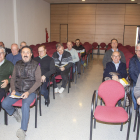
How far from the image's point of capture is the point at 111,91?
2555 millimetres

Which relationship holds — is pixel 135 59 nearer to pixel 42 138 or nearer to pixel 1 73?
pixel 42 138

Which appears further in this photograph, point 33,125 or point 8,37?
point 8,37

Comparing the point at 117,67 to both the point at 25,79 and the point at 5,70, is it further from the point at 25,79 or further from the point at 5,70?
the point at 5,70

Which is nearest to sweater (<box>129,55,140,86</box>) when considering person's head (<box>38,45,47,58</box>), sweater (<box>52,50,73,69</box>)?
sweater (<box>52,50,73,69</box>)

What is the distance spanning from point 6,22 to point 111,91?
5.76 metres

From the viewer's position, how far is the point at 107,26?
11.9 meters

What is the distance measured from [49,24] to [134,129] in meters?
10.9

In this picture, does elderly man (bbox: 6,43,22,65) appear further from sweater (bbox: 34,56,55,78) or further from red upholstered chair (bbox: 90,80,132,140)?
red upholstered chair (bbox: 90,80,132,140)

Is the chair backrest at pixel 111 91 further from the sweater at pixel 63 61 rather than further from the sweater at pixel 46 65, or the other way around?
the sweater at pixel 63 61

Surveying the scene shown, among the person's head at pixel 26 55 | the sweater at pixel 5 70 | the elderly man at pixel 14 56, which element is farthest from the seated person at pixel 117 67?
the elderly man at pixel 14 56

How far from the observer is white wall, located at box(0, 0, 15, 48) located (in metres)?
6.50

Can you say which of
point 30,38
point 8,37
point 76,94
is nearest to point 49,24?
point 30,38

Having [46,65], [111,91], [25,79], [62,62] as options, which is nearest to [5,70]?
[25,79]

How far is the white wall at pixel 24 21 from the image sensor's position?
22.1ft
